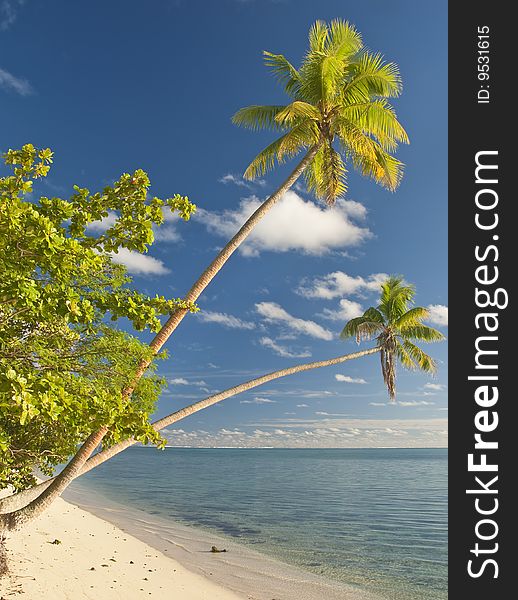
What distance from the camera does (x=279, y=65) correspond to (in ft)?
48.2

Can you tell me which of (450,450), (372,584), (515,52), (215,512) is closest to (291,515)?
(215,512)

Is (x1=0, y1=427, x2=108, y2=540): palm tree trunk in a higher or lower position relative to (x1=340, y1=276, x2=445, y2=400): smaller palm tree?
lower

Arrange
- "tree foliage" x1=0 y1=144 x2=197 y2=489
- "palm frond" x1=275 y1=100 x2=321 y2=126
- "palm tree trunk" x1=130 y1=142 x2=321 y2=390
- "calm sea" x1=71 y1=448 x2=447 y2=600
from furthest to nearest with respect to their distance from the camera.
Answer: "calm sea" x1=71 y1=448 x2=447 y2=600 → "palm frond" x1=275 y1=100 x2=321 y2=126 → "palm tree trunk" x1=130 y1=142 x2=321 y2=390 → "tree foliage" x1=0 y1=144 x2=197 y2=489

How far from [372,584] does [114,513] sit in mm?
17053

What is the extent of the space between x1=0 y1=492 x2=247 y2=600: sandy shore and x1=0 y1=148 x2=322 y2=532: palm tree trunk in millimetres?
2625

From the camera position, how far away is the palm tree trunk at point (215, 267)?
896 cm

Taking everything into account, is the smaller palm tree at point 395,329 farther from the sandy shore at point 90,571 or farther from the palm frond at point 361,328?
the sandy shore at point 90,571

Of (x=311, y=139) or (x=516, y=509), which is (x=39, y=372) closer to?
(x=516, y=509)

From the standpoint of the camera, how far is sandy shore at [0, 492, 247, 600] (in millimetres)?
10141

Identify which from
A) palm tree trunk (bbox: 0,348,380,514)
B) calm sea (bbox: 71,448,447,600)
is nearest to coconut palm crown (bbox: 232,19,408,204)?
palm tree trunk (bbox: 0,348,380,514)

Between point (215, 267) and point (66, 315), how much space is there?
543 centimetres

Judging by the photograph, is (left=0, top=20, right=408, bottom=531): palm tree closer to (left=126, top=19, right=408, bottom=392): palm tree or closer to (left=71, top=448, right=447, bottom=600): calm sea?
(left=126, top=19, right=408, bottom=392): palm tree

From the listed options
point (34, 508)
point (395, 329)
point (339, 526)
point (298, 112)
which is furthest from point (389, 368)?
point (34, 508)

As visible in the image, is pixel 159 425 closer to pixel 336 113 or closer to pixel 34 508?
pixel 34 508
